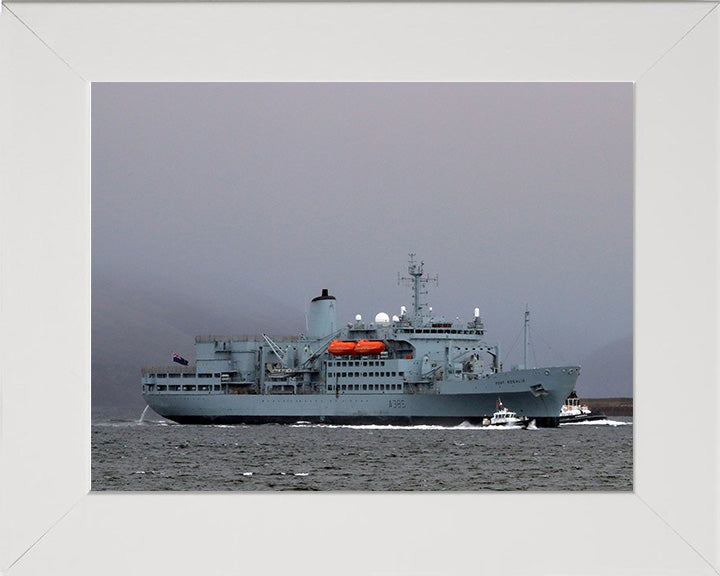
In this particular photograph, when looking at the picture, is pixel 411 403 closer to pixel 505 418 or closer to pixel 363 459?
pixel 505 418

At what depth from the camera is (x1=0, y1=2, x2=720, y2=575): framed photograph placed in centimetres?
363

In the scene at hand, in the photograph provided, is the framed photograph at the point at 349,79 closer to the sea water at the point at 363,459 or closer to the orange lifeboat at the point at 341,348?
the sea water at the point at 363,459

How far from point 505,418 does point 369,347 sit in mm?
4038

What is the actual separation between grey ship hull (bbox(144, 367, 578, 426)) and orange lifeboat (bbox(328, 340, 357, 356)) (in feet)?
3.72

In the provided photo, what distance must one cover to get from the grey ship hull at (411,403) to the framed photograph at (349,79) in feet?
75.2

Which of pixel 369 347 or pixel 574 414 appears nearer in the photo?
pixel 369 347

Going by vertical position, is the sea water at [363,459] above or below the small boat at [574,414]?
above

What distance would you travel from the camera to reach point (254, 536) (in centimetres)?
442

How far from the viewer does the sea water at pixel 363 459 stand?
16.2 metres

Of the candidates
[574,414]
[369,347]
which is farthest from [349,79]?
[574,414]

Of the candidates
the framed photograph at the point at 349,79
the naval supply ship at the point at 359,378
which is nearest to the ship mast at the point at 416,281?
the naval supply ship at the point at 359,378

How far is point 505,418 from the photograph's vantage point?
28141mm

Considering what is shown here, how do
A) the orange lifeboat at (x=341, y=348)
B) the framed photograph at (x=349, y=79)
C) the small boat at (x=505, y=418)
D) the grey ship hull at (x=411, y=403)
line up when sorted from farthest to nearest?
the orange lifeboat at (x=341, y=348)
the small boat at (x=505, y=418)
the grey ship hull at (x=411, y=403)
the framed photograph at (x=349, y=79)
